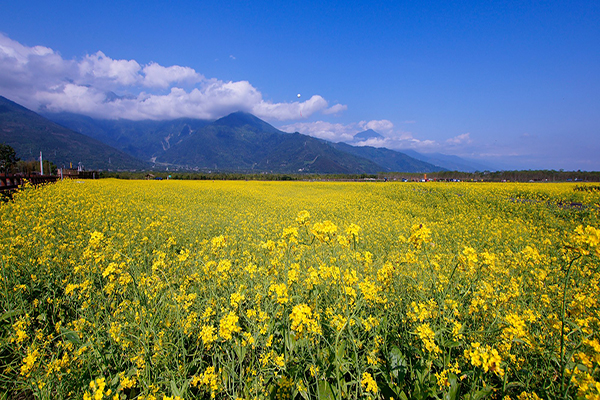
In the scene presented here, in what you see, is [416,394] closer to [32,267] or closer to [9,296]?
[9,296]

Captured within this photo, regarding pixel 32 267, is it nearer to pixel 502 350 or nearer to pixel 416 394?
pixel 416 394

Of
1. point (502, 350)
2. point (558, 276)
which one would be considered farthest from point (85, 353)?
point (558, 276)

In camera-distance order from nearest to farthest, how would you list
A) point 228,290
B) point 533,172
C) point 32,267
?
point 228,290, point 32,267, point 533,172

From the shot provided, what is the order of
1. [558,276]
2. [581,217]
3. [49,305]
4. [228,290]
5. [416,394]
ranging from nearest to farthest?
[416,394] → [228,290] → [49,305] → [558,276] → [581,217]

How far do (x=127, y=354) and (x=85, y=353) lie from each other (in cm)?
42

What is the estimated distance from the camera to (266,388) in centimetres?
220

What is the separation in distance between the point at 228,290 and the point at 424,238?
94.8 inches

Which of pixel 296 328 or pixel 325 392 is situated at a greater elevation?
pixel 296 328

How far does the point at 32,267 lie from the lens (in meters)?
4.04

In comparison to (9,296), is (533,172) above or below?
above

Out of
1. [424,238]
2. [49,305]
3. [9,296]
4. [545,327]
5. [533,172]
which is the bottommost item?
[49,305]

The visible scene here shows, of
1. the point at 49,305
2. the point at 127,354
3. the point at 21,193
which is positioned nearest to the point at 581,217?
the point at 127,354

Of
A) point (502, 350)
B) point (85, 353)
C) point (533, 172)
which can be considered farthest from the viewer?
point (533, 172)

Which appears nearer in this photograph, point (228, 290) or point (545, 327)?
point (545, 327)
